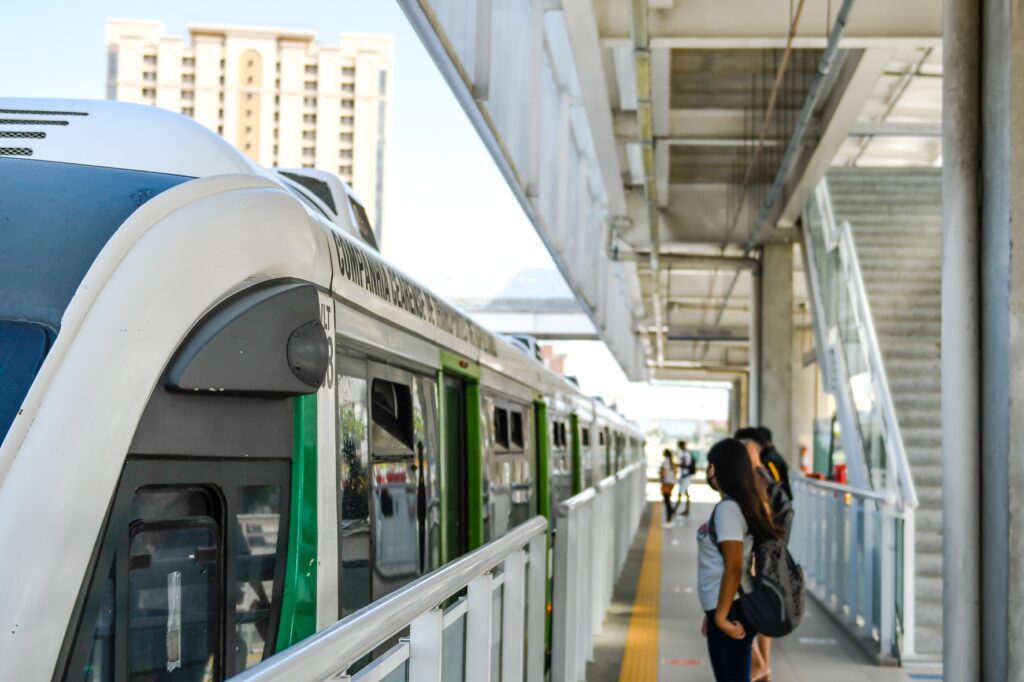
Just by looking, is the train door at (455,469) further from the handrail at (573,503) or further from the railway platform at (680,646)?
the railway platform at (680,646)

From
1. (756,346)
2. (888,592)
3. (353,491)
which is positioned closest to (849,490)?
(888,592)

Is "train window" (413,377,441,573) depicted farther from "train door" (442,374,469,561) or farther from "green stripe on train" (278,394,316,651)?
"green stripe on train" (278,394,316,651)

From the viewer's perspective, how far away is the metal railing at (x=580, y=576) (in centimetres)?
710

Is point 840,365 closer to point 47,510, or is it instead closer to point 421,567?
point 421,567

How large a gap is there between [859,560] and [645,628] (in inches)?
81.1


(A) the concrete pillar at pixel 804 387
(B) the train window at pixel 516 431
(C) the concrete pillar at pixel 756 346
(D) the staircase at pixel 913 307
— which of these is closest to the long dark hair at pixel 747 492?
(B) the train window at pixel 516 431

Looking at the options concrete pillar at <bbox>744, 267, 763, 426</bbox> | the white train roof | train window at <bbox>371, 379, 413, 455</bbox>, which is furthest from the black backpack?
concrete pillar at <bbox>744, 267, 763, 426</bbox>

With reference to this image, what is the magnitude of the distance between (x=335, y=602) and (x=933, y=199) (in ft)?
55.2

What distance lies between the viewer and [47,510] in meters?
2.49

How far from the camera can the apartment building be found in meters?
125

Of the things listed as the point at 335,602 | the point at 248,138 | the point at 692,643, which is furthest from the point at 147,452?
the point at 248,138

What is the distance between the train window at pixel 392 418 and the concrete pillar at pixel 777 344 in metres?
18.0

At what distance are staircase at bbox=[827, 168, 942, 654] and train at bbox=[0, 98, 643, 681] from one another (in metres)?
7.20

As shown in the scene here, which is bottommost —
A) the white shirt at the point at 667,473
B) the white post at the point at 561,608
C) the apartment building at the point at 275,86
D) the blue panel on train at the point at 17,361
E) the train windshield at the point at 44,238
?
the white shirt at the point at 667,473
